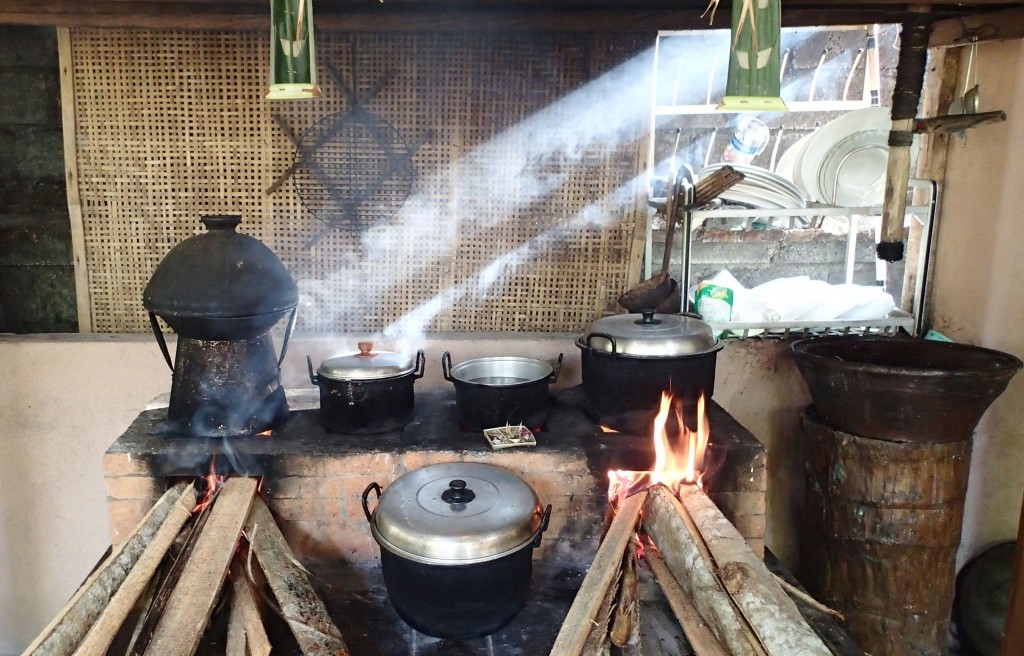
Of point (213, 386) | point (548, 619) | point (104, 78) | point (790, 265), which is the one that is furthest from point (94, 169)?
point (790, 265)

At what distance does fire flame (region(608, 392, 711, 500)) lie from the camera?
3172mm

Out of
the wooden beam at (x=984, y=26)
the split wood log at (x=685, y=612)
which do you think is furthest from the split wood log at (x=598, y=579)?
the wooden beam at (x=984, y=26)

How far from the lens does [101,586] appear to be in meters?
2.54

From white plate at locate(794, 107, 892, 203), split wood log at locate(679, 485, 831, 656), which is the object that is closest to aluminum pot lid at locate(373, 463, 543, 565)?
split wood log at locate(679, 485, 831, 656)

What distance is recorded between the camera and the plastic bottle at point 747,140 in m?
5.18

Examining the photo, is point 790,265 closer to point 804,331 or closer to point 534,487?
point 804,331

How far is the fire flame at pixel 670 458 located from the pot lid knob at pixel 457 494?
0.79 m

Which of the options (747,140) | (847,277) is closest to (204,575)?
(847,277)

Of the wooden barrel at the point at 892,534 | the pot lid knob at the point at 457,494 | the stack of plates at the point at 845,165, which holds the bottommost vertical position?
the wooden barrel at the point at 892,534

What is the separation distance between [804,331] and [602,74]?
73.7 inches

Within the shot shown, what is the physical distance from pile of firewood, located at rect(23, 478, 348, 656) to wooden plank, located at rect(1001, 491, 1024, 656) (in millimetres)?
2401

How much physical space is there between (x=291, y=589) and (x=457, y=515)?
670 millimetres

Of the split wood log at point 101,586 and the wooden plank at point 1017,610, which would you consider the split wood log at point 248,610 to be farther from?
the wooden plank at point 1017,610

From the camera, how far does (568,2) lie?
3.42 meters
